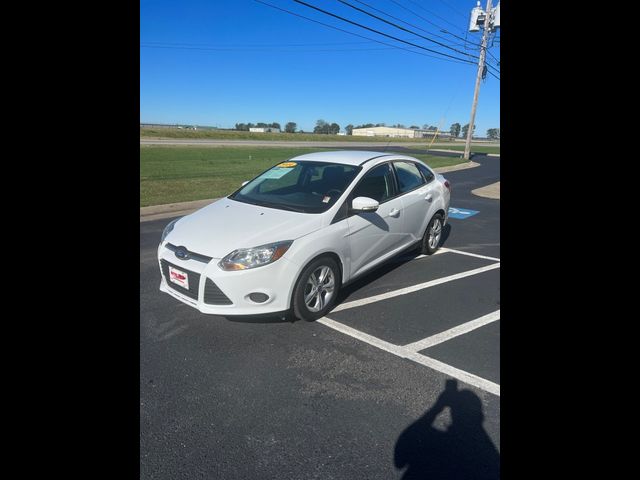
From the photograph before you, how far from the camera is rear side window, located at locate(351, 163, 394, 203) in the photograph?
4.68 metres

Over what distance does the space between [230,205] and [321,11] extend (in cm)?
770

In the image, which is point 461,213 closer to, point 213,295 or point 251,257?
point 251,257

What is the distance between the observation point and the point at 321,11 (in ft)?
33.6

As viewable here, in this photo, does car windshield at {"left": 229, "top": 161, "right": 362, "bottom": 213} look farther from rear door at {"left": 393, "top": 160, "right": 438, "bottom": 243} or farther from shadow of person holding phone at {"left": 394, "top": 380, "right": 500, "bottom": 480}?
shadow of person holding phone at {"left": 394, "top": 380, "right": 500, "bottom": 480}

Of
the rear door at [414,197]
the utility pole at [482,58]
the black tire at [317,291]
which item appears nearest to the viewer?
the black tire at [317,291]

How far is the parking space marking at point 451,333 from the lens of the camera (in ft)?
11.9

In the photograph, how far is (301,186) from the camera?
498 centimetres

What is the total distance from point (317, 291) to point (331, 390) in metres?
1.22

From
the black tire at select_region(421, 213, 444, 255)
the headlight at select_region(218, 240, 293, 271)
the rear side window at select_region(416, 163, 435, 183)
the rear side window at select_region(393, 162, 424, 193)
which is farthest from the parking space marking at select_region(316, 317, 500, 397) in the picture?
the rear side window at select_region(416, 163, 435, 183)

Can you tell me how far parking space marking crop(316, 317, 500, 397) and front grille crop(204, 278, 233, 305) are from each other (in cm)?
99

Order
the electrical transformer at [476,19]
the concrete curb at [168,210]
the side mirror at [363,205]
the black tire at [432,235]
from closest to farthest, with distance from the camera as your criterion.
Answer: the side mirror at [363,205], the black tire at [432,235], the concrete curb at [168,210], the electrical transformer at [476,19]

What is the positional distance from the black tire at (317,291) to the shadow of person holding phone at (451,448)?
1.52 metres

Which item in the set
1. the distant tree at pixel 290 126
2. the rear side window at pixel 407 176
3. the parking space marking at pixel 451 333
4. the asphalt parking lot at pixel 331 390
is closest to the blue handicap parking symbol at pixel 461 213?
the rear side window at pixel 407 176

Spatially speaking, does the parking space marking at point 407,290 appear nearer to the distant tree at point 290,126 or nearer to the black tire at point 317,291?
the black tire at point 317,291
